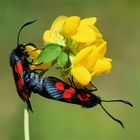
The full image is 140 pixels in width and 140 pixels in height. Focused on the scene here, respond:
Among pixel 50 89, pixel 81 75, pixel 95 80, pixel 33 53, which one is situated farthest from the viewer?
pixel 95 80

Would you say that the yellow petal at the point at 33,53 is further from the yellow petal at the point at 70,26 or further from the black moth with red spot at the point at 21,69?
the yellow petal at the point at 70,26

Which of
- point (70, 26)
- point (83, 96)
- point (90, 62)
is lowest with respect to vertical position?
point (83, 96)

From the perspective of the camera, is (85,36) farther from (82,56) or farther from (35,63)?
(35,63)

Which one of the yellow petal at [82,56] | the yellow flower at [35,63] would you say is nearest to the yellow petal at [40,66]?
the yellow flower at [35,63]

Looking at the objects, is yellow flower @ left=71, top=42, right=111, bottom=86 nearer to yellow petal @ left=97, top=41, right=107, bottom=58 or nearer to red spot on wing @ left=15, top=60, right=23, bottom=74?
yellow petal @ left=97, top=41, right=107, bottom=58

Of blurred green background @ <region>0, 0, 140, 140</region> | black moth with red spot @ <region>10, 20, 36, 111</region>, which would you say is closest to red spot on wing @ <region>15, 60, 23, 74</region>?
black moth with red spot @ <region>10, 20, 36, 111</region>

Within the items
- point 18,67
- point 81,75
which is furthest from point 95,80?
point 81,75
